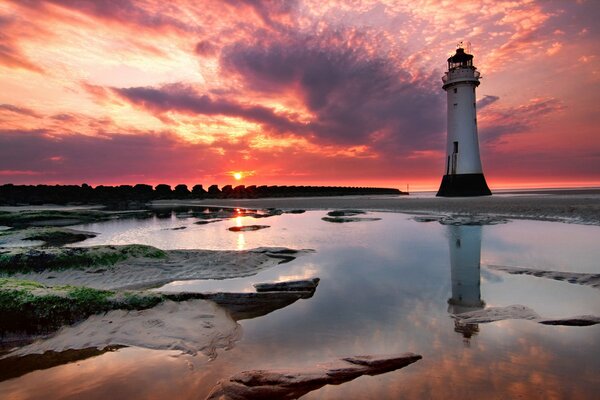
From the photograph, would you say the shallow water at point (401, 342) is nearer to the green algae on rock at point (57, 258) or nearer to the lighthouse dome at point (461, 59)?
the green algae on rock at point (57, 258)

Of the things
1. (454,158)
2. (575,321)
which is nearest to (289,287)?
(575,321)

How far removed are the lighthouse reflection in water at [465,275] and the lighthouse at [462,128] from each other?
24.5 meters

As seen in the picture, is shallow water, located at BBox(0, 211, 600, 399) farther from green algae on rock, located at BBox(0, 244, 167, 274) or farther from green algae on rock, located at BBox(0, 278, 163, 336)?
green algae on rock, located at BBox(0, 244, 167, 274)

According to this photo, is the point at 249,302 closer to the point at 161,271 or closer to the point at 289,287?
the point at 289,287

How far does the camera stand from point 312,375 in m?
4.34

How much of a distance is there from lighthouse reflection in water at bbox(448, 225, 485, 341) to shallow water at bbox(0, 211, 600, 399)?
0.04 meters

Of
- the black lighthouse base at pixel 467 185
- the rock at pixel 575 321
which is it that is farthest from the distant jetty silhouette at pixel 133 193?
the rock at pixel 575 321

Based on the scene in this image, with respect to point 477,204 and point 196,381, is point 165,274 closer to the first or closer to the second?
point 196,381

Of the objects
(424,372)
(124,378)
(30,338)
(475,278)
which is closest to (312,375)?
(424,372)

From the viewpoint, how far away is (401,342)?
17.8ft

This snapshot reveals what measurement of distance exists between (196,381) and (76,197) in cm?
7008

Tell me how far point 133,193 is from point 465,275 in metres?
77.1

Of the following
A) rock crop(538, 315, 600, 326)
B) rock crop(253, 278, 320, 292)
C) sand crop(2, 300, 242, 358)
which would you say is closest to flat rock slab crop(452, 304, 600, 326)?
rock crop(538, 315, 600, 326)

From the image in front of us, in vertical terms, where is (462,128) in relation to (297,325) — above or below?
above
